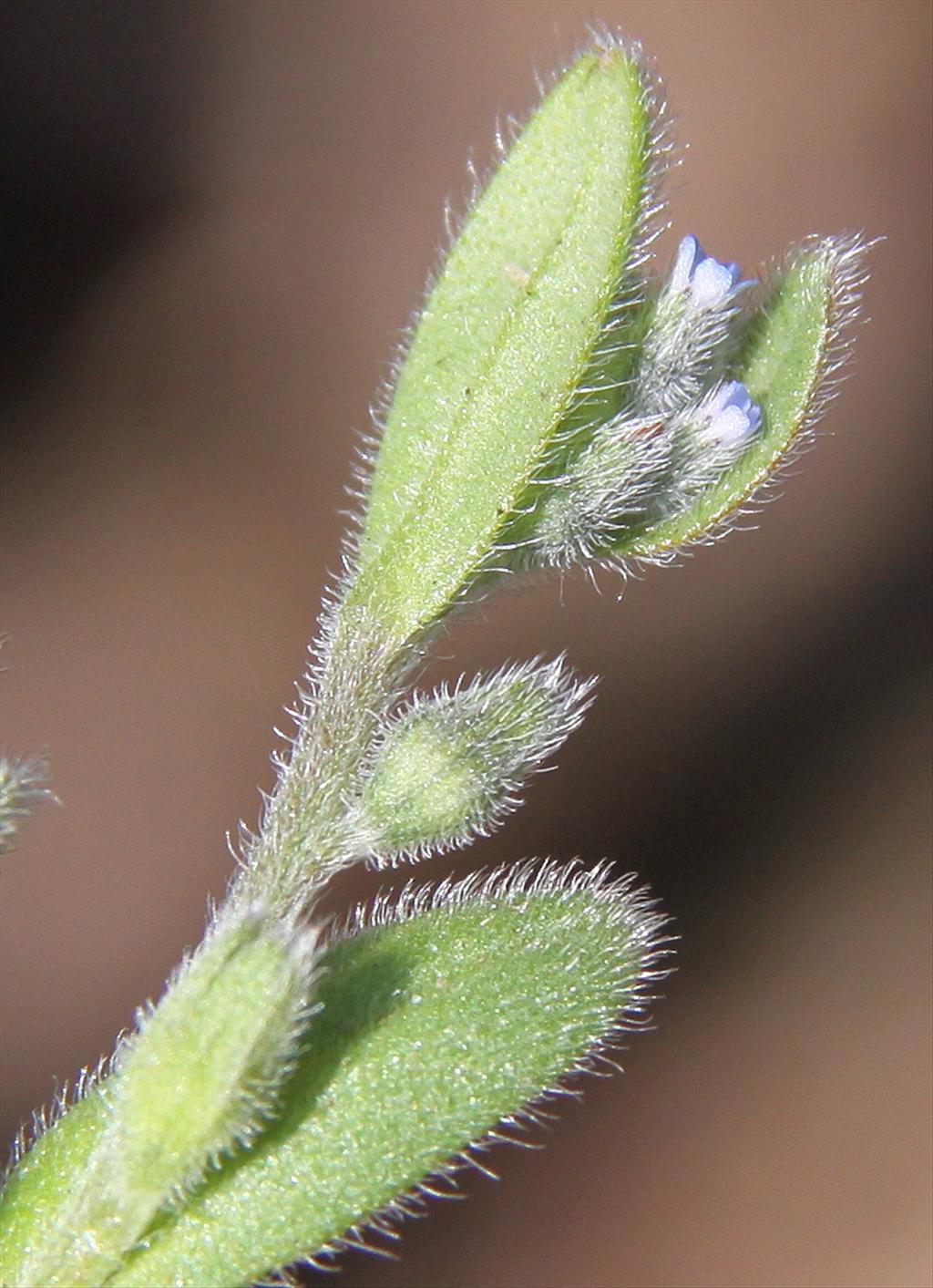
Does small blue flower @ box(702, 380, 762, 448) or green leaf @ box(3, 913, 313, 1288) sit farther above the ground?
small blue flower @ box(702, 380, 762, 448)

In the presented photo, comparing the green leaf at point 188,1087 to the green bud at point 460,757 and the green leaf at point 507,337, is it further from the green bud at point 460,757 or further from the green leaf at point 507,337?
the green leaf at point 507,337

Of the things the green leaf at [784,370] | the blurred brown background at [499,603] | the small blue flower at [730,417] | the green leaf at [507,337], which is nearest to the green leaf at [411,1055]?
the green leaf at [507,337]

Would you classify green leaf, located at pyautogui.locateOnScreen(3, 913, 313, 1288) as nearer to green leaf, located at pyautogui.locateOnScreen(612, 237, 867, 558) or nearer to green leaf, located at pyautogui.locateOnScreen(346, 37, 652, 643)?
green leaf, located at pyautogui.locateOnScreen(346, 37, 652, 643)

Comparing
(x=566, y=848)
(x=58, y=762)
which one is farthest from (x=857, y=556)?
(x=58, y=762)

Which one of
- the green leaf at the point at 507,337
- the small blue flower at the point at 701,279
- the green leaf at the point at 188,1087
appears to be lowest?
the green leaf at the point at 188,1087

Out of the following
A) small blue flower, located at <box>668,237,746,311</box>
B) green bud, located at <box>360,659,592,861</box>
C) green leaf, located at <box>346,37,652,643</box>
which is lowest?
green bud, located at <box>360,659,592,861</box>

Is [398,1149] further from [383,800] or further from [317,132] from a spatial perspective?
[317,132]

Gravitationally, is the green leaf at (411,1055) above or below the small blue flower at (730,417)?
below

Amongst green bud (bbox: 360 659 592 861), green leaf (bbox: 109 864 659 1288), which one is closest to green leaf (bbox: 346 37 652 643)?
green bud (bbox: 360 659 592 861)
